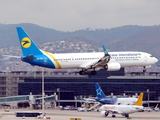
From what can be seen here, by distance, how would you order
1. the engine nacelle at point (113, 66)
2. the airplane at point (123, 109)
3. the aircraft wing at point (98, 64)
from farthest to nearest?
1. the airplane at point (123, 109)
2. the aircraft wing at point (98, 64)
3. the engine nacelle at point (113, 66)

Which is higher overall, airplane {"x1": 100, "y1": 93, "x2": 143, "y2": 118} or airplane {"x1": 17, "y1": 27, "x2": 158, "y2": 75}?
airplane {"x1": 17, "y1": 27, "x2": 158, "y2": 75}

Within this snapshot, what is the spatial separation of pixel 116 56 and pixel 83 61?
23.2 feet

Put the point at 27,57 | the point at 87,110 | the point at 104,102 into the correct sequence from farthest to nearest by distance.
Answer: the point at 87,110, the point at 104,102, the point at 27,57

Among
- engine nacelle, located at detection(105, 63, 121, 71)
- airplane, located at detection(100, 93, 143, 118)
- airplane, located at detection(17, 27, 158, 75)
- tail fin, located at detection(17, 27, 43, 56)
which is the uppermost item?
tail fin, located at detection(17, 27, 43, 56)

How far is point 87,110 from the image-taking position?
18400cm

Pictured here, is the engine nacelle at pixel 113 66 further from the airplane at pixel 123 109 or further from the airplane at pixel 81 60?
the airplane at pixel 123 109

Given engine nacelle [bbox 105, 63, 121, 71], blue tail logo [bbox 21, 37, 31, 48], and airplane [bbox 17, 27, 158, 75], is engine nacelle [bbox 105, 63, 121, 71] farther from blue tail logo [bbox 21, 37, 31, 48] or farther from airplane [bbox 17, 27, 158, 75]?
blue tail logo [bbox 21, 37, 31, 48]

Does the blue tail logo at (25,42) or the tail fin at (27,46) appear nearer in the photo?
the tail fin at (27,46)

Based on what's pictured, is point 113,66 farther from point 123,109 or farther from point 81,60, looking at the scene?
point 123,109

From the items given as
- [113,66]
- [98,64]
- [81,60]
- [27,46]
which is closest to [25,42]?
[27,46]

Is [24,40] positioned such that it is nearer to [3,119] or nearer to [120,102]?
[3,119]

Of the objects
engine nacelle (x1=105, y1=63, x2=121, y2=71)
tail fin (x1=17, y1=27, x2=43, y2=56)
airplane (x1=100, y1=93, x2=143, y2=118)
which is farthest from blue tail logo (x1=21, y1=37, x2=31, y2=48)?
airplane (x1=100, y1=93, x2=143, y2=118)

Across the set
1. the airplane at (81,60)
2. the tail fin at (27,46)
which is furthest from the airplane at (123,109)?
the tail fin at (27,46)

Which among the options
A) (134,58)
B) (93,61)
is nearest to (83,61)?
(93,61)
